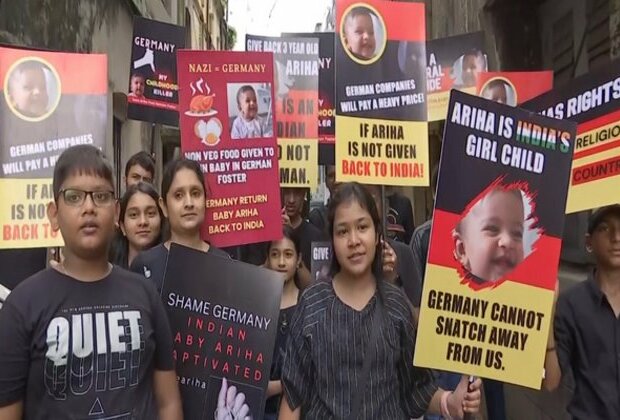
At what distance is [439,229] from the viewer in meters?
2.59

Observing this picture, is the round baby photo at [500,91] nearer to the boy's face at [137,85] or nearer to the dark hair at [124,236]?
the dark hair at [124,236]

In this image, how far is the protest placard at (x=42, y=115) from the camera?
3816 mm

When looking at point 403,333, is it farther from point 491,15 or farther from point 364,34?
point 491,15

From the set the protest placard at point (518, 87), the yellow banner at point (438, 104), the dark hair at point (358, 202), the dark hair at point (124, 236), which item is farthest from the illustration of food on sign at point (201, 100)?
the yellow banner at point (438, 104)

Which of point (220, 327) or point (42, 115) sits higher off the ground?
point (42, 115)

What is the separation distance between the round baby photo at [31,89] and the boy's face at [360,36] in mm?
1892

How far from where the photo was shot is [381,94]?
182 inches

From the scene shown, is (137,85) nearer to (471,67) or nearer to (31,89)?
(31,89)

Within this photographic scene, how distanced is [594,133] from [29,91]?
2927 mm

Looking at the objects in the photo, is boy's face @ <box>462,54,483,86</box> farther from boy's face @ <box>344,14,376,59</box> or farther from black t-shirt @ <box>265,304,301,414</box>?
black t-shirt @ <box>265,304,301,414</box>

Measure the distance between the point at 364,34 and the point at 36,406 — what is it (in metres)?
3.38

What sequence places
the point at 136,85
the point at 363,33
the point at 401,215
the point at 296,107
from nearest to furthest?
the point at 363,33
the point at 296,107
the point at 401,215
the point at 136,85

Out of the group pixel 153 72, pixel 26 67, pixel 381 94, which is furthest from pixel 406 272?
pixel 153 72

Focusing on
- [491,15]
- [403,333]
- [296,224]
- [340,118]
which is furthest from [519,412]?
[491,15]
